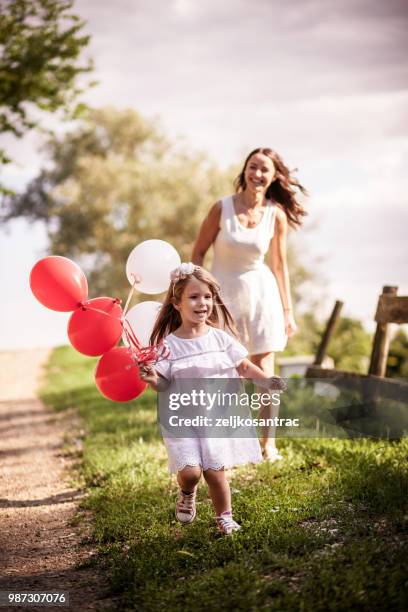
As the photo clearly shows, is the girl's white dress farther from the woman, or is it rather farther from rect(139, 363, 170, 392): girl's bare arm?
the woman

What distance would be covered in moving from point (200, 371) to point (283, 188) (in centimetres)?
212

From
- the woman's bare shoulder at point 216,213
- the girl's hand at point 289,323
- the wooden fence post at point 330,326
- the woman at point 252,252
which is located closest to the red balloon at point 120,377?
the woman at point 252,252

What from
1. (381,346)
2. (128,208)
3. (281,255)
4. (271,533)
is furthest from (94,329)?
(128,208)

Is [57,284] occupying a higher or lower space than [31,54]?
lower

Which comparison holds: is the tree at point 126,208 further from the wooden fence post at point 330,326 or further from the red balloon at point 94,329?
the red balloon at point 94,329

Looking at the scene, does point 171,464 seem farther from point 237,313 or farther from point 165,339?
point 237,313

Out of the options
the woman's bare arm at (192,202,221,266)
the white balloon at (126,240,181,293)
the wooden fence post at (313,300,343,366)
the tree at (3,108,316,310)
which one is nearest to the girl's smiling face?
the white balloon at (126,240,181,293)

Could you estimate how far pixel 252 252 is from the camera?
517 cm

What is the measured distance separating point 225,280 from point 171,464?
5.94 ft

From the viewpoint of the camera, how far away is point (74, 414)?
9.47 metres

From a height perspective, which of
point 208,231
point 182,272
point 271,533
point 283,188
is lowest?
point 271,533

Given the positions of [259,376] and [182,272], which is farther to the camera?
[182,272]

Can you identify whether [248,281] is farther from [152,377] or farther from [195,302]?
[152,377]

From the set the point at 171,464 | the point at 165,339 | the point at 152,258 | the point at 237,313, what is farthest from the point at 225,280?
the point at 171,464
